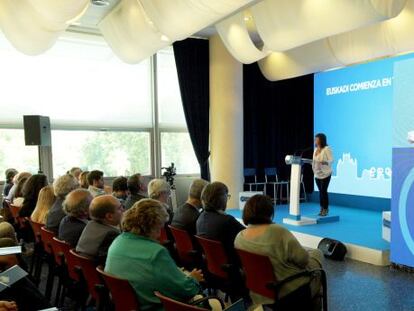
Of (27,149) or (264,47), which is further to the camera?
(27,149)

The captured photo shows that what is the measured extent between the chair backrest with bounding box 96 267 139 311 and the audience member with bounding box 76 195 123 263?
566 mm

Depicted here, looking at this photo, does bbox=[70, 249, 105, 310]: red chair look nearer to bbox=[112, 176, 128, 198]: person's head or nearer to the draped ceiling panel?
bbox=[112, 176, 128, 198]: person's head

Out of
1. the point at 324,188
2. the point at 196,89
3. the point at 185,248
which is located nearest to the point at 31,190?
the point at 185,248

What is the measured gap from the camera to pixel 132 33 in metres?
5.62

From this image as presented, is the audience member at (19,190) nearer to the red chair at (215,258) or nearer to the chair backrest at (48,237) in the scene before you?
the chair backrest at (48,237)

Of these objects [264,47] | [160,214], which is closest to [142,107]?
[264,47]

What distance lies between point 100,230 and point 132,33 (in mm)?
3752

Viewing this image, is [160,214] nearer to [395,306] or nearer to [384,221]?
[395,306]

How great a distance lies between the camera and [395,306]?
3410 mm

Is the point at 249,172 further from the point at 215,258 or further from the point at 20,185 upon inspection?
the point at 215,258

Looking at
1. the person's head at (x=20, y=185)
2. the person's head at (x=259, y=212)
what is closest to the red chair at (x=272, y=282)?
the person's head at (x=259, y=212)

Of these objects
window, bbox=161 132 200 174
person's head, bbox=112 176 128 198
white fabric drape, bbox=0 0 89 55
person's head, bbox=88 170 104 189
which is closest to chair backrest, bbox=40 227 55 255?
person's head, bbox=112 176 128 198

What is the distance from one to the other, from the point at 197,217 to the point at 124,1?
3.66 metres

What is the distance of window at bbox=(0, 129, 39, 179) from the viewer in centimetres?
716
